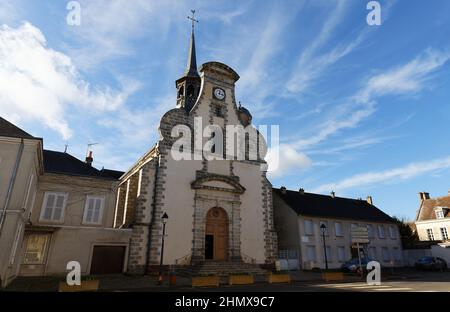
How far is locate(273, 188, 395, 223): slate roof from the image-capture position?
29948mm

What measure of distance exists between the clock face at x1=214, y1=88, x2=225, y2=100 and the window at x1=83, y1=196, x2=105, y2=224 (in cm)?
1198

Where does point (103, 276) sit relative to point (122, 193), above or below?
below

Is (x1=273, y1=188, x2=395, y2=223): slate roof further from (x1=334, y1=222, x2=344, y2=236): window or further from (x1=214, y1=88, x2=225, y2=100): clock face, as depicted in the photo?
(x1=214, y1=88, x2=225, y2=100): clock face

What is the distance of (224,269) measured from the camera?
20.0m

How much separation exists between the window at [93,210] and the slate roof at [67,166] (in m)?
1.46

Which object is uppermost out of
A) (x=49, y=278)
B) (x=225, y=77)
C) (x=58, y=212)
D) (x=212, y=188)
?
(x=225, y=77)

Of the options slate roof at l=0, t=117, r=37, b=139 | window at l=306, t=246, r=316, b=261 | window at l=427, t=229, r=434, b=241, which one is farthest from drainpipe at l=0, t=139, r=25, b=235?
window at l=427, t=229, r=434, b=241

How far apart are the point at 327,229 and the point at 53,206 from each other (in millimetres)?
23469

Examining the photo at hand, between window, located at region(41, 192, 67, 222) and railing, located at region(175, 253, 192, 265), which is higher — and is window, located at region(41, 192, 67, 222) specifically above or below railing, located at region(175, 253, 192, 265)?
above

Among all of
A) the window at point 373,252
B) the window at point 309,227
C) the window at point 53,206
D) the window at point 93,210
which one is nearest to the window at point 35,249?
the window at point 53,206
